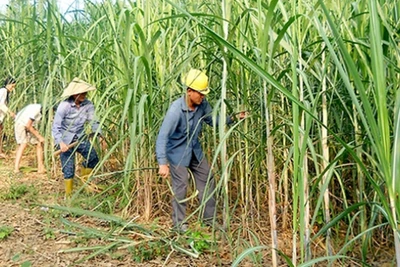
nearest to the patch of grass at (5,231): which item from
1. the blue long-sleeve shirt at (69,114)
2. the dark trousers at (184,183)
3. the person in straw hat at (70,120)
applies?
the person in straw hat at (70,120)

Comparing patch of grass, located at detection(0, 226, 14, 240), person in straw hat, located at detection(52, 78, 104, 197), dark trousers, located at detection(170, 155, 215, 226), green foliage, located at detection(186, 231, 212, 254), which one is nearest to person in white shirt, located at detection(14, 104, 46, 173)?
person in straw hat, located at detection(52, 78, 104, 197)

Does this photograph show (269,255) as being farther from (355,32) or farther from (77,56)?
(77,56)

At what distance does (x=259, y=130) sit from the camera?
2.37 metres

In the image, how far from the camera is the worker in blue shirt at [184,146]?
2.84 metres

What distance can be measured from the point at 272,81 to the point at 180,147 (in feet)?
6.26

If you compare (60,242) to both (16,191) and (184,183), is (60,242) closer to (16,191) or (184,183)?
(184,183)

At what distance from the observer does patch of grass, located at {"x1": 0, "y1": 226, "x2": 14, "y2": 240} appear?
9.76 feet

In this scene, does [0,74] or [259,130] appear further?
[0,74]

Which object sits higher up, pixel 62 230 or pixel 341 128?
pixel 341 128

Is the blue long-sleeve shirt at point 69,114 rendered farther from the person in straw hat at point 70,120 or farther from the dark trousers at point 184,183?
the dark trousers at point 184,183

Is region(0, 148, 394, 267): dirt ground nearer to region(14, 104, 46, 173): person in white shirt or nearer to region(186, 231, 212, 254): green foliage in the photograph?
region(186, 231, 212, 254): green foliage

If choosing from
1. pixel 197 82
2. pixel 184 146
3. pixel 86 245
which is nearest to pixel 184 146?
pixel 184 146

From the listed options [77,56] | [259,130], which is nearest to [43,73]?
[77,56]

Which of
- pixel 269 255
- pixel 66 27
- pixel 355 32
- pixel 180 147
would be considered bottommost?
pixel 269 255
